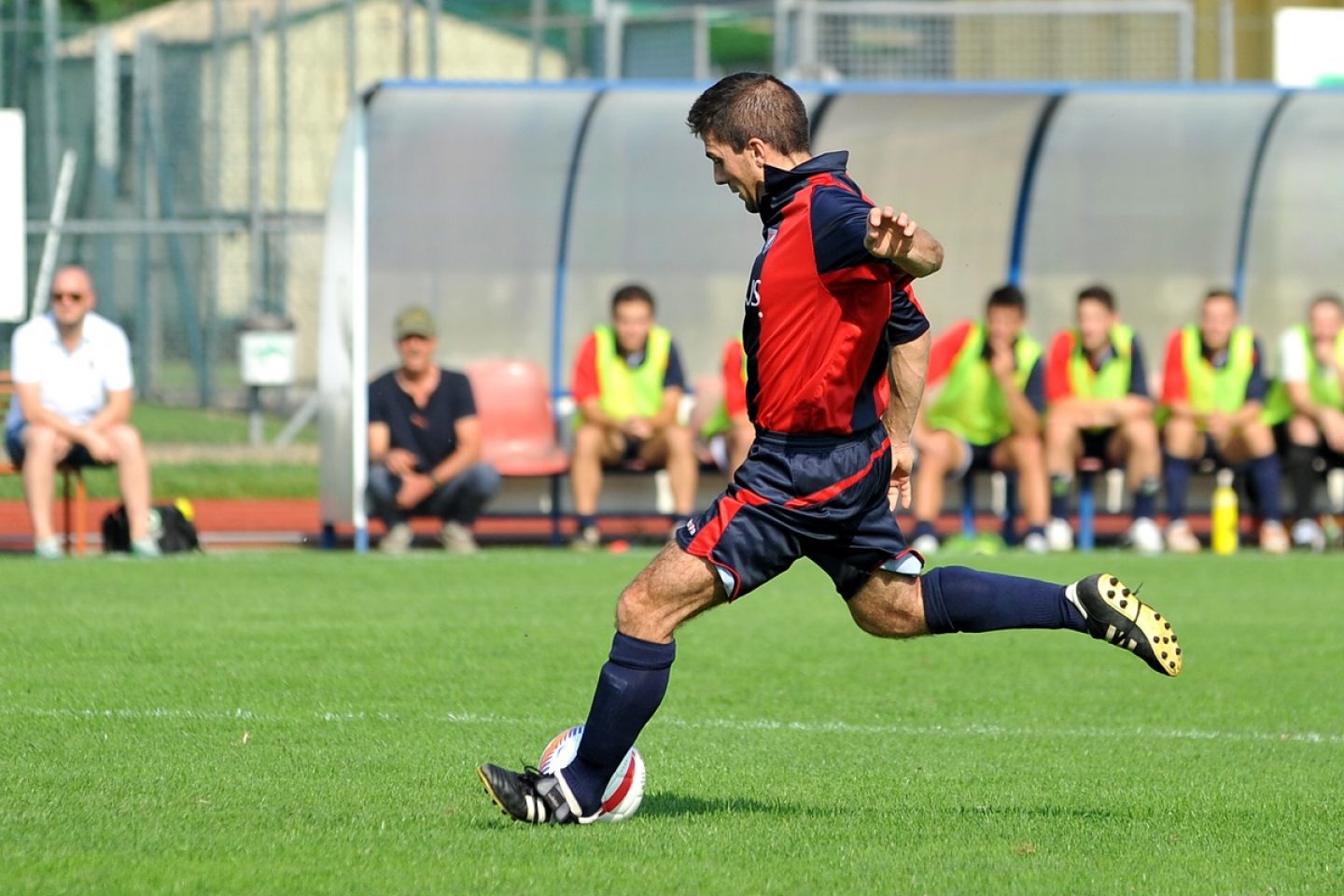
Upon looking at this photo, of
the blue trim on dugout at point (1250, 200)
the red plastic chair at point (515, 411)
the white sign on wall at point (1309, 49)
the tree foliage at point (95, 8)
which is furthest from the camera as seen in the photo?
the tree foliage at point (95, 8)

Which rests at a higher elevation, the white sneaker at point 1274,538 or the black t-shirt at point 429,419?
the black t-shirt at point 429,419

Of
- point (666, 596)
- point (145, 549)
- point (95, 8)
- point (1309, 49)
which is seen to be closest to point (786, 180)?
point (666, 596)

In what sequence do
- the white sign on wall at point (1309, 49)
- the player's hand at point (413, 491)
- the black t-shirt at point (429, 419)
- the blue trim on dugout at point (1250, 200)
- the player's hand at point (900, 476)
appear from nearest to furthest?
the player's hand at point (900, 476) < the player's hand at point (413, 491) < the black t-shirt at point (429, 419) < the blue trim on dugout at point (1250, 200) < the white sign on wall at point (1309, 49)

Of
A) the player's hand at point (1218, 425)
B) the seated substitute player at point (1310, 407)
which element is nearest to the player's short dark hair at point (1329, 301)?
the seated substitute player at point (1310, 407)

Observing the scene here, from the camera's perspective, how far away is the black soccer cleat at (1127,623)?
512 centimetres

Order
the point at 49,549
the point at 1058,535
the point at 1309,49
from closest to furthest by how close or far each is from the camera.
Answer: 1. the point at 49,549
2. the point at 1058,535
3. the point at 1309,49

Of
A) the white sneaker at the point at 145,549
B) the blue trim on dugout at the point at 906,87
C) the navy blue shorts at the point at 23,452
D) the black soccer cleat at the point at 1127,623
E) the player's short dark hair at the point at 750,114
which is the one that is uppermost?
the blue trim on dugout at the point at 906,87

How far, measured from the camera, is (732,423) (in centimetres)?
1372

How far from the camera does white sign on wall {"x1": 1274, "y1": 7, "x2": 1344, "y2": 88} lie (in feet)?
55.7

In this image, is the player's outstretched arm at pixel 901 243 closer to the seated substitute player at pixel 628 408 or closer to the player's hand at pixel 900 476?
the player's hand at pixel 900 476

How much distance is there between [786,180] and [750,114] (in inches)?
6.8

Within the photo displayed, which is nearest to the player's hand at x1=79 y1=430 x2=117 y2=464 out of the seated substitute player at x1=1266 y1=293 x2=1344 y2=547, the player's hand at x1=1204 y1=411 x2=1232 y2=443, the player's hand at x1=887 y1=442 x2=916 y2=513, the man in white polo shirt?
the man in white polo shirt

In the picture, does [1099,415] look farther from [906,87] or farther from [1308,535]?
[906,87]

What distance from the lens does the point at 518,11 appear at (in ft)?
104
